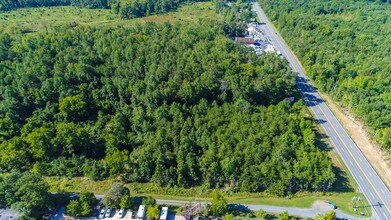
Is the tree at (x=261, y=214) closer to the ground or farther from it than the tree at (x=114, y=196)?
closer to the ground

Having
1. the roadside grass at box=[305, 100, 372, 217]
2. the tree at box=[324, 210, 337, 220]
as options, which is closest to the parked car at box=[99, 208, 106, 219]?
the tree at box=[324, 210, 337, 220]

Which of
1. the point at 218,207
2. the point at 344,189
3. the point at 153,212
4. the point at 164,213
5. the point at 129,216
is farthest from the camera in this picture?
the point at 344,189

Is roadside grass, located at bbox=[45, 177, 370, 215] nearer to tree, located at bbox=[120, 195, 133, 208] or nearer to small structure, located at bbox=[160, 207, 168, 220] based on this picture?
small structure, located at bbox=[160, 207, 168, 220]

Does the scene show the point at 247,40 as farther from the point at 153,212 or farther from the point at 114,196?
the point at 114,196

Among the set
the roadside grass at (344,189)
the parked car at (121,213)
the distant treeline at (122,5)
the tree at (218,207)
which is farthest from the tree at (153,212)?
the distant treeline at (122,5)

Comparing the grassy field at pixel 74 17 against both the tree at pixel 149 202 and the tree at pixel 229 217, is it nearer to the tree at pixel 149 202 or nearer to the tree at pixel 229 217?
the tree at pixel 149 202

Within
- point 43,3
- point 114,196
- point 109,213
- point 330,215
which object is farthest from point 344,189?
point 43,3

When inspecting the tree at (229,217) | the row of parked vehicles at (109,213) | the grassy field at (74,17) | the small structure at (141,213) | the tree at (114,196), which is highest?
the grassy field at (74,17)
